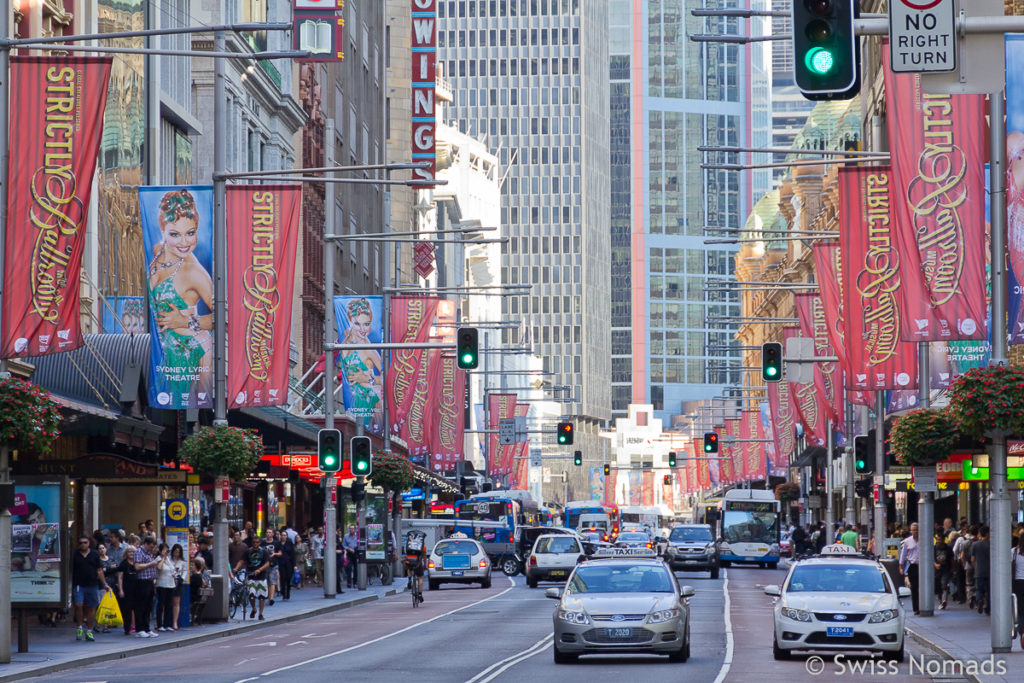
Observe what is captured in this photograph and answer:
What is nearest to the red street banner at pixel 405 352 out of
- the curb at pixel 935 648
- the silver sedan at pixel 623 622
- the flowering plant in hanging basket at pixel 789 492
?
the curb at pixel 935 648

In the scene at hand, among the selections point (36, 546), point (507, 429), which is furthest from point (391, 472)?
point (507, 429)

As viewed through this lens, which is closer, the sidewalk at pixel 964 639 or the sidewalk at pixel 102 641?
the sidewalk at pixel 964 639

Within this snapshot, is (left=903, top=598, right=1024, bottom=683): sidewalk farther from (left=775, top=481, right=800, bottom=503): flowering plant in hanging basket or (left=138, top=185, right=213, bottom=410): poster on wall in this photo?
(left=775, top=481, right=800, bottom=503): flowering plant in hanging basket

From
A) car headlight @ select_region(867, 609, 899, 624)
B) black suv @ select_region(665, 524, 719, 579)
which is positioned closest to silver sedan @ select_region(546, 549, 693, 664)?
car headlight @ select_region(867, 609, 899, 624)

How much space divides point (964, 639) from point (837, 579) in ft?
14.6

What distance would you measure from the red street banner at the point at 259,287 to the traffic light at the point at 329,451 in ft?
23.1

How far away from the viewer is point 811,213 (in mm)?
105812

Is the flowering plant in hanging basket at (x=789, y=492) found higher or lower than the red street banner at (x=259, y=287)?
lower

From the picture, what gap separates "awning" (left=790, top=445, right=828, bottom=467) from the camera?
8198 centimetres

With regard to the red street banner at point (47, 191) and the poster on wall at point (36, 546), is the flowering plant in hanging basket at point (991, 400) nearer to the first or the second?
the red street banner at point (47, 191)

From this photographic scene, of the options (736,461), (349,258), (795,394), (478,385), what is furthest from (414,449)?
(478,385)

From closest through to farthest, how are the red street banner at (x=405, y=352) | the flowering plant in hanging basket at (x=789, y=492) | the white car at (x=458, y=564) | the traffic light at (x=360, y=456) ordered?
1. the traffic light at (x=360, y=456)
2. the red street banner at (x=405, y=352)
3. the white car at (x=458, y=564)
4. the flowering plant in hanging basket at (x=789, y=492)

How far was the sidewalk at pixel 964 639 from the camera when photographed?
2158cm

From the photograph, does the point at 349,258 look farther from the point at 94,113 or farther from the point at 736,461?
the point at 94,113
